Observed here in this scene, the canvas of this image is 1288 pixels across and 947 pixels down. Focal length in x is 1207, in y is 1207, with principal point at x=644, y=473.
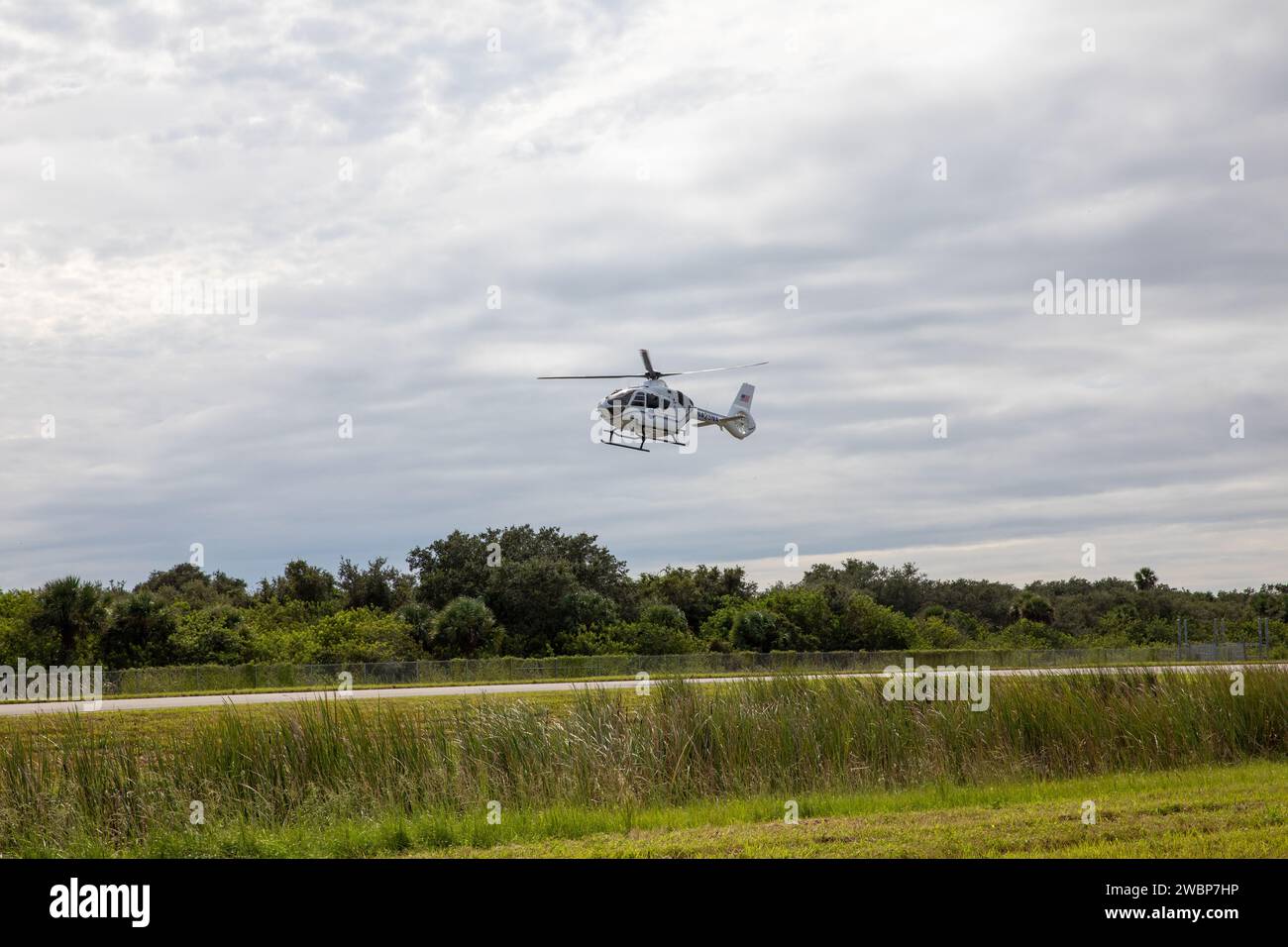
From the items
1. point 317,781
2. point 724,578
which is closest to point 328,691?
point 317,781

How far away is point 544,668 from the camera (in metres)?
52.6

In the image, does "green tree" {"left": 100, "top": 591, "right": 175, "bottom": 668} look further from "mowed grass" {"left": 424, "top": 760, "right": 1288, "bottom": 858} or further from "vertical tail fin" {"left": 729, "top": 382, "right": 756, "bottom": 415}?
"mowed grass" {"left": 424, "top": 760, "right": 1288, "bottom": 858}

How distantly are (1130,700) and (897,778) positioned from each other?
269 inches

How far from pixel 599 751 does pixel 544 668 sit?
30.0 metres

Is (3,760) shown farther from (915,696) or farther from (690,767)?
(915,696)

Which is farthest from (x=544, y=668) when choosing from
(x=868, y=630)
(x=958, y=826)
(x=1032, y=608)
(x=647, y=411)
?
(x=1032, y=608)

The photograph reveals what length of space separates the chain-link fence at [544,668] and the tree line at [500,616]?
22.9 ft

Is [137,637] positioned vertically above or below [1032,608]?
above

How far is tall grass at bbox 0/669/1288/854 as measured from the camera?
2081cm

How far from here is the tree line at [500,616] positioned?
5719cm

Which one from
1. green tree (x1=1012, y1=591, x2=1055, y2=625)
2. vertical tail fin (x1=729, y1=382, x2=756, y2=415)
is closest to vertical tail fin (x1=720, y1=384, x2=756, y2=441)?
vertical tail fin (x1=729, y1=382, x2=756, y2=415)

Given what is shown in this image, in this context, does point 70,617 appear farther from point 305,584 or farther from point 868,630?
point 868,630

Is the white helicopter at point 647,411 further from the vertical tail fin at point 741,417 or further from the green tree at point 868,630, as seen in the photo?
the green tree at point 868,630

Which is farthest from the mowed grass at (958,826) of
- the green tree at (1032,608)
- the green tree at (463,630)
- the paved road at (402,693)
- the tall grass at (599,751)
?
the green tree at (1032,608)
